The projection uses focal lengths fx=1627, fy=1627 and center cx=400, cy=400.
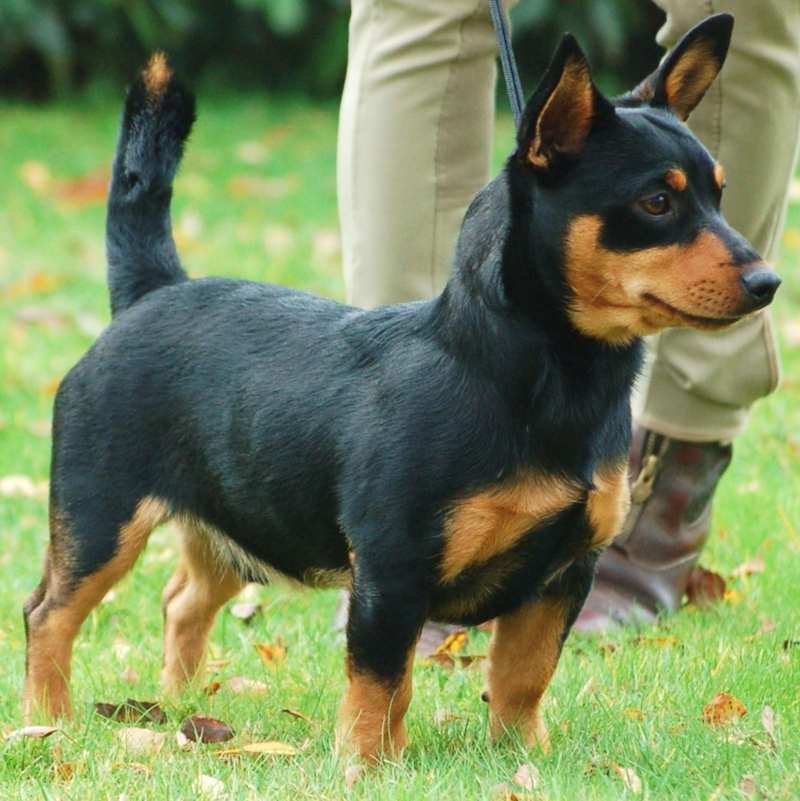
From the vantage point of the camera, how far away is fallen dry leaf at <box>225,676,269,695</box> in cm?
370

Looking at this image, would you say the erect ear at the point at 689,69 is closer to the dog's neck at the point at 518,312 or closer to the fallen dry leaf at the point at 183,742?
the dog's neck at the point at 518,312

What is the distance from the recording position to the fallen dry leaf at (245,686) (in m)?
3.70

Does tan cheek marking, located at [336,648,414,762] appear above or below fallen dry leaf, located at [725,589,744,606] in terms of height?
above

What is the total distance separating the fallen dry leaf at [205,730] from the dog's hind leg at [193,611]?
0.33 m

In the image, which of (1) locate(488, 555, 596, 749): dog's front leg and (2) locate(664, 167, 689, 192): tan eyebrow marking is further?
(1) locate(488, 555, 596, 749): dog's front leg

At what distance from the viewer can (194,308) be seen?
3.55 meters

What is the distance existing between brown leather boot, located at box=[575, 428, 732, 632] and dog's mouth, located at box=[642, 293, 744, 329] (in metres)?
1.46

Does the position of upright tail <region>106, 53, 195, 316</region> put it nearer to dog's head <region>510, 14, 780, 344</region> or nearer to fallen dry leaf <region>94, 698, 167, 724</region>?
fallen dry leaf <region>94, 698, 167, 724</region>

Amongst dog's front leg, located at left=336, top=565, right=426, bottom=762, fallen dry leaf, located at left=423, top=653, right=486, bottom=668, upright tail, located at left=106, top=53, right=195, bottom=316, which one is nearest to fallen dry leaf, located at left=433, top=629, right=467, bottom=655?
fallen dry leaf, located at left=423, top=653, right=486, bottom=668

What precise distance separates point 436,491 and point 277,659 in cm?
115

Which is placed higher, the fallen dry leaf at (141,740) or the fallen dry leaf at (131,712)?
the fallen dry leaf at (141,740)

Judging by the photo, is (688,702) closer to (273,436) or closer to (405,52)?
(273,436)

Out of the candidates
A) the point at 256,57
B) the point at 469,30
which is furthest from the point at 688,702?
the point at 256,57

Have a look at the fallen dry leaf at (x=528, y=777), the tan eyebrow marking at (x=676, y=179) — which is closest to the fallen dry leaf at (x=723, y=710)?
the fallen dry leaf at (x=528, y=777)
